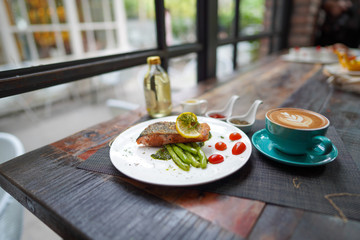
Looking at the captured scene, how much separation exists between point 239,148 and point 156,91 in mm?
551

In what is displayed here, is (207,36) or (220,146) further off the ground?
(207,36)

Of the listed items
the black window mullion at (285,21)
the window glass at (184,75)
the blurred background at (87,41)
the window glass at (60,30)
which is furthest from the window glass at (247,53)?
the window glass at (60,30)

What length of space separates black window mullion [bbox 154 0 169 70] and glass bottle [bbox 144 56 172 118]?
1.69ft

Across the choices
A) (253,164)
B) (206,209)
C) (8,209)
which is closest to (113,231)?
(206,209)

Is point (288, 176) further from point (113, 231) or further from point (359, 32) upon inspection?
point (359, 32)

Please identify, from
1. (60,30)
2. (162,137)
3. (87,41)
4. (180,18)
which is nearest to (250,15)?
(180,18)

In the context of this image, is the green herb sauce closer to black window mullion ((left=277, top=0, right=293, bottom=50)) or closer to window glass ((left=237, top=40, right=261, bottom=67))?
black window mullion ((left=277, top=0, right=293, bottom=50))

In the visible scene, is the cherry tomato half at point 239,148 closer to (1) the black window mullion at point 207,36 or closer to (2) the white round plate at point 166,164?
(2) the white round plate at point 166,164

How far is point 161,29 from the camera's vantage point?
5.08 feet

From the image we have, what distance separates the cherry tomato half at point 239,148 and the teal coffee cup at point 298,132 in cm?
10

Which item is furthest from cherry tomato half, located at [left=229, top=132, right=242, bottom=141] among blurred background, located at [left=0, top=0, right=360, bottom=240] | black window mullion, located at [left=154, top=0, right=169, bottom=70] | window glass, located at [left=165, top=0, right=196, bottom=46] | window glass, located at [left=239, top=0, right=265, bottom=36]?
window glass, located at [left=165, top=0, right=196, bottom=46]

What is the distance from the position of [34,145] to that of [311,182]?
3268 millimetres

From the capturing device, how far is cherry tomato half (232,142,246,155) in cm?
74

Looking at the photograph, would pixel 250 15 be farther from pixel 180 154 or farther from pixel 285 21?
pixel 180 154
